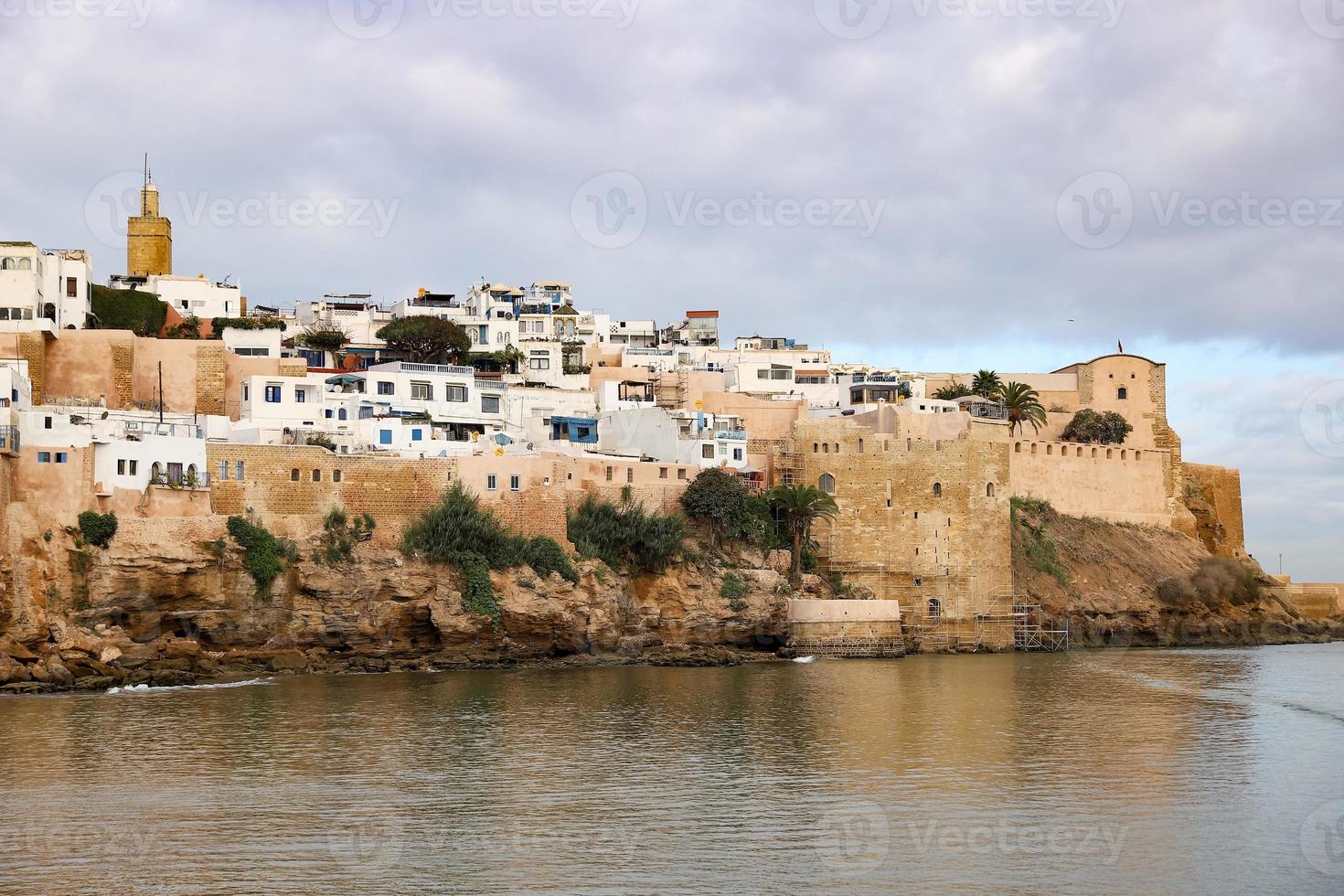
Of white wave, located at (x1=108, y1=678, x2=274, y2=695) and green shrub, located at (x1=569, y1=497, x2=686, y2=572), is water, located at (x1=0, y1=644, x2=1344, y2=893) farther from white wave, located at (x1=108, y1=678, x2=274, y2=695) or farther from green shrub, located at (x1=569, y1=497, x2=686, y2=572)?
green shrub, located at (x1=569, y1=497, x2=686, y2=572)

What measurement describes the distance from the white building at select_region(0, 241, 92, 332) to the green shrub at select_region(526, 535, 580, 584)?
644 inches

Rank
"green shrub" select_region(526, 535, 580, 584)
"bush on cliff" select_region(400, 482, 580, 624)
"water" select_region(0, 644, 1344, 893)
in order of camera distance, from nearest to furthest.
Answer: "water" select_region(0, 644, 1344, 893), "bush on cliff" select_region(400, 482, 580, 624), "green shrub" select_region(526, 535, 580, 584)

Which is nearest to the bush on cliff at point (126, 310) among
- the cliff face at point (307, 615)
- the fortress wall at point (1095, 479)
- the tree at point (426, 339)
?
the tree at point (426, 339)

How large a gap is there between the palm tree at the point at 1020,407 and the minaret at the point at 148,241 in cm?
3552

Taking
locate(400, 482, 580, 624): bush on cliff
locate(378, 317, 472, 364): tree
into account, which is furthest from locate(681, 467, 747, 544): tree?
locate(378, 317, 472, 364): tree

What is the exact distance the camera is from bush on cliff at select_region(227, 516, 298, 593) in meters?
43.8

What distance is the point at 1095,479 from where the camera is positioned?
65.9 meters

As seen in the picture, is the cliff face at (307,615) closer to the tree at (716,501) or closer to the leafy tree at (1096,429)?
the tree at (716,501)

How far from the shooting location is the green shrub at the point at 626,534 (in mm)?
48812

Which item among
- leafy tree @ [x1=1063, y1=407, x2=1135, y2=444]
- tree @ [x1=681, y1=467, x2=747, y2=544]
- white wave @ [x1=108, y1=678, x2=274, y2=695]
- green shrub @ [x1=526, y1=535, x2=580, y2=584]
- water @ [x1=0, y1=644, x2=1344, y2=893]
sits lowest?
water @ [x1=0, y1=644, x2=1344, y2=893]

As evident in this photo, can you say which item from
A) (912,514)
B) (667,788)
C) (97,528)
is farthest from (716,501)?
(667,788)

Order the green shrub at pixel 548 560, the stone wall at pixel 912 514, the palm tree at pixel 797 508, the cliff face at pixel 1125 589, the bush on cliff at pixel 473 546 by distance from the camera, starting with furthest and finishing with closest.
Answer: the cliff face at pixel 1125 589 → the stone wall at pixel 912 514 → the palm tree at pixel 797 508 → the green shrub at pixel 548 560 → the bush on cliff at pixel 473 546

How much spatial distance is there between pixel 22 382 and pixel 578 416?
20.4 meters

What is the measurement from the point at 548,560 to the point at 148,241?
2987cm
